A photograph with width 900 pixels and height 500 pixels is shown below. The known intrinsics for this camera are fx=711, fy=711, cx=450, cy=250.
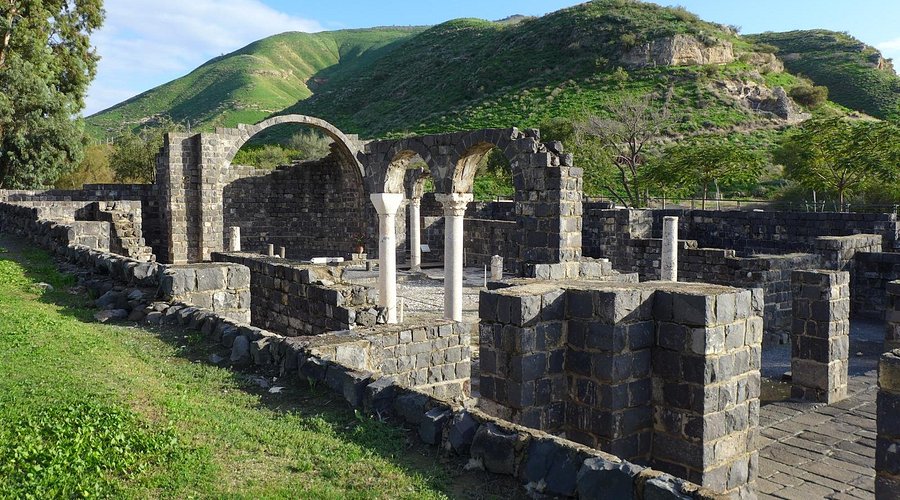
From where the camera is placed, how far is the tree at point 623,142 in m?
42.1

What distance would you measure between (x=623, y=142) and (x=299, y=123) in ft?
95.1

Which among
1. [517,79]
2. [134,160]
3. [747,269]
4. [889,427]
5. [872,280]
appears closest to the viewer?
[889,427]

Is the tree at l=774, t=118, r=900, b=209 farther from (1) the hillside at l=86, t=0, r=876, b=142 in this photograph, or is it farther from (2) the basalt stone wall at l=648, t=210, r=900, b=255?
(1) the hillside at l=86, t=0, r=876, b=142

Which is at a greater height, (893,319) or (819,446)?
(893,319)

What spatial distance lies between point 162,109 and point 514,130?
9457 centimetres

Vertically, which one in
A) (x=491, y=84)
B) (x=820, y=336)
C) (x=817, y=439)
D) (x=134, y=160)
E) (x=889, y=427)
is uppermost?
(x=491, y=84)

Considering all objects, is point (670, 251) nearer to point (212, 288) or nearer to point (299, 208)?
point (212, 288)

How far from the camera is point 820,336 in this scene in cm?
1041

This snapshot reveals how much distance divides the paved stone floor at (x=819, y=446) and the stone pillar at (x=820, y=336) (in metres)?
0.28

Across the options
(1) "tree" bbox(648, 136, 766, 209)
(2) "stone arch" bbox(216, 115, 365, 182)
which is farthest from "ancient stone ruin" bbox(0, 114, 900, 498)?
(1) "tree" bbox(648, 136, 766, 209)

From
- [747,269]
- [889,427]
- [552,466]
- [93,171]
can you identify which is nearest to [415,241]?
[747,269]

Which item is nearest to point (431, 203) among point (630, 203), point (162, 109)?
point (630, 203)

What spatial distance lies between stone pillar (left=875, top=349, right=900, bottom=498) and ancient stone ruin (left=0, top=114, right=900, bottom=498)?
0.05 ft

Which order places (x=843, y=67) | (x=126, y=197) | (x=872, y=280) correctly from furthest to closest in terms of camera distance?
1. (x=843, y=67)
2. (x=126, y=197)
3. (x=872, y=280)
